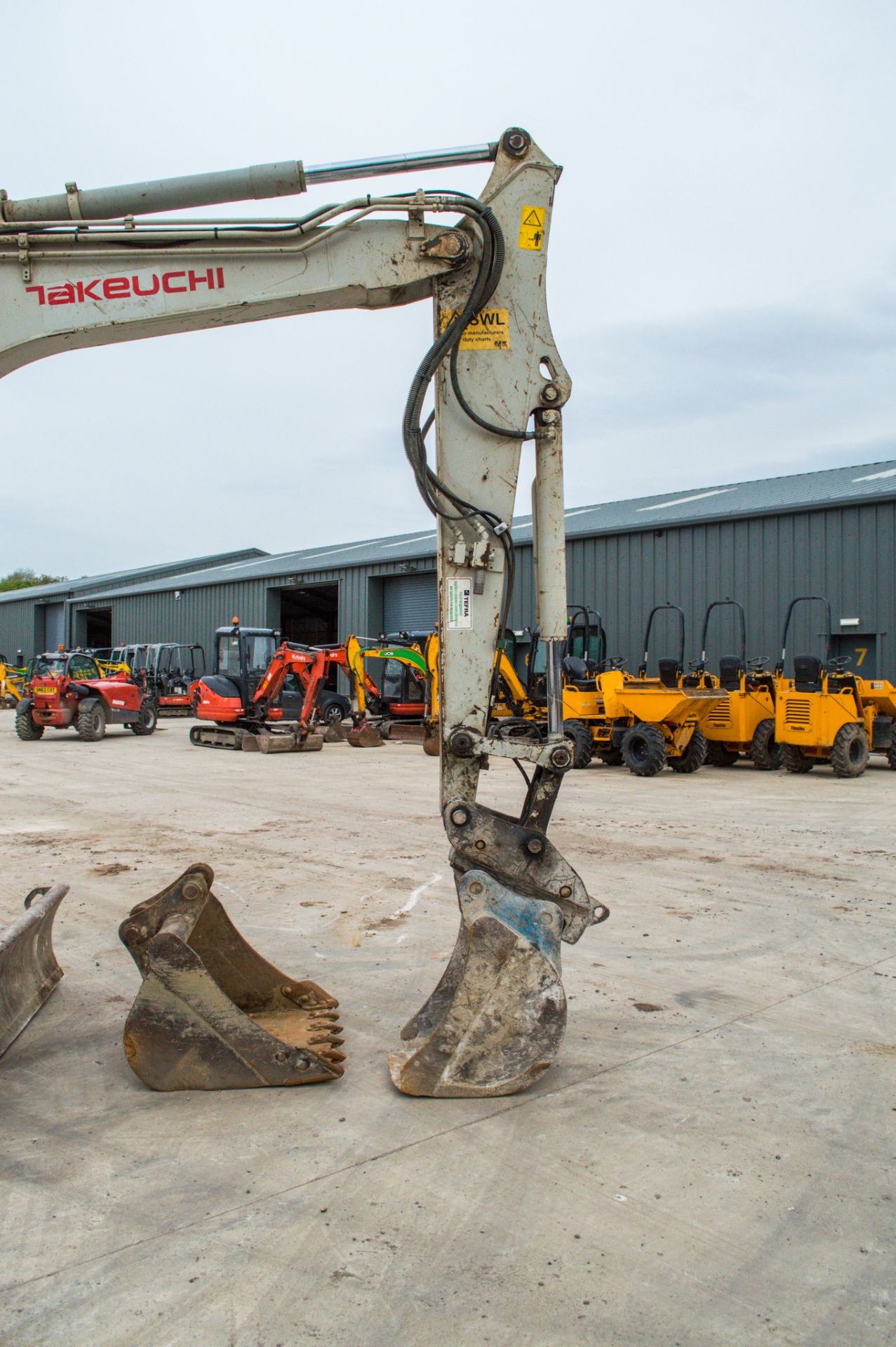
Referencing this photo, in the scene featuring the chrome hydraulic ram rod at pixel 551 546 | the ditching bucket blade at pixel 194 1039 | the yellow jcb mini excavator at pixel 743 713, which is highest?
the chrome hydraulic ram rod at pixel 551 546

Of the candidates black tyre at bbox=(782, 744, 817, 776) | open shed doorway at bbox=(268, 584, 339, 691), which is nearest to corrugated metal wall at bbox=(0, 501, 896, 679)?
black tyre at bbox=(782, 744, 817, 776)

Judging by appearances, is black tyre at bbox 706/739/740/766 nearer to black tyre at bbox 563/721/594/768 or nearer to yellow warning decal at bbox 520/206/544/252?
black tyre at bbox 563/721/594/768

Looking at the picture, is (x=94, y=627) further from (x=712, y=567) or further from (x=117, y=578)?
(x=712, y=567)

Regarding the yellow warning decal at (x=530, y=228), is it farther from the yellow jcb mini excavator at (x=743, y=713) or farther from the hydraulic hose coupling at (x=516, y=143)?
the yellow jcb mini excavator at (x=743, y=713)

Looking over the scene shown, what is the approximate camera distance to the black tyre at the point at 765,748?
14586 millimetres

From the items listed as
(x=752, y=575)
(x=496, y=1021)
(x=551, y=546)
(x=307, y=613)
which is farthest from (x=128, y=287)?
(x=307, y=613)

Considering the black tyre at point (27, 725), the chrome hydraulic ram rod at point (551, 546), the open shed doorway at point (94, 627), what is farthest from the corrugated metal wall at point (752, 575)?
the open shed doorway at point (94, 627)

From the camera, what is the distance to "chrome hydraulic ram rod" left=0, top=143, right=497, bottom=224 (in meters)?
3.95

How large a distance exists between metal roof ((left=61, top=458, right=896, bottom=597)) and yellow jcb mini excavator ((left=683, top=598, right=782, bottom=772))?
3800 mm

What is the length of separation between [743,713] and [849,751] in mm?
1685

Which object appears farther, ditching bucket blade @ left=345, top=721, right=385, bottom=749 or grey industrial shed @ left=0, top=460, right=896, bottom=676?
ditching bucket blade @ left=345, top=721, right=385, bottom=749

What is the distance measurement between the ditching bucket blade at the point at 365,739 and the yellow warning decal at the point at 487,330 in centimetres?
1504

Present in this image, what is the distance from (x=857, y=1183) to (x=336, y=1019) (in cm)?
215

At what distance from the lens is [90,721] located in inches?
790
